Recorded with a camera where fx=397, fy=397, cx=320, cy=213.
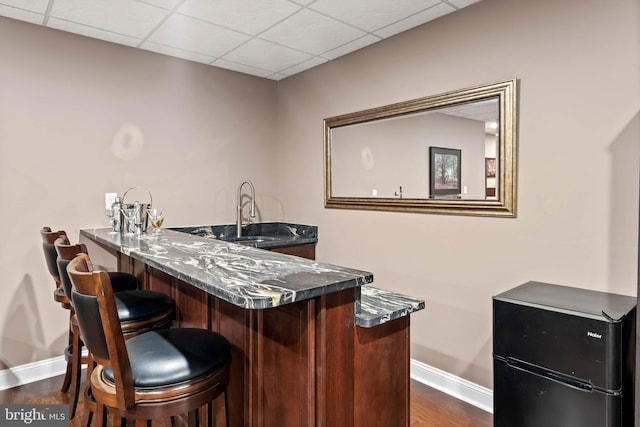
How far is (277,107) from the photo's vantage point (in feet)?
13.4

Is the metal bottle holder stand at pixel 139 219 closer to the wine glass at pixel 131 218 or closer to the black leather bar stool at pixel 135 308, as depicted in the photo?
the wine glass at pixel 131 218

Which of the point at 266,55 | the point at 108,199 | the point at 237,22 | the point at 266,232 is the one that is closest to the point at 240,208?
the point at 266,232

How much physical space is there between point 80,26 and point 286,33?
143 centimetres

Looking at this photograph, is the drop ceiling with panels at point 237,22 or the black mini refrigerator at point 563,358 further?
the drop ceiling with panels at point 237,22

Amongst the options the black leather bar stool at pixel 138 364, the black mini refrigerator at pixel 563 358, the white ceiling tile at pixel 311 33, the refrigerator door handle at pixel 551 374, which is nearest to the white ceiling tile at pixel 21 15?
the white ceiling tile at pixel 311 33

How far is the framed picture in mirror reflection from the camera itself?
258cm

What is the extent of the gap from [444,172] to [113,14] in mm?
2393

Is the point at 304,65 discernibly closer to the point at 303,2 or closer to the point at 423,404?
the point at 303,2

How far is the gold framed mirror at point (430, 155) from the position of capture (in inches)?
91.0

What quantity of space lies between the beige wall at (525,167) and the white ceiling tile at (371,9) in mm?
245

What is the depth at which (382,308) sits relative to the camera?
143 cm

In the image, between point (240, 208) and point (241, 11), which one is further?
point (240, 208)

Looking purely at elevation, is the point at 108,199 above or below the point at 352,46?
below

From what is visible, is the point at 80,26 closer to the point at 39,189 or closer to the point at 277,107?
the point at 39,189
